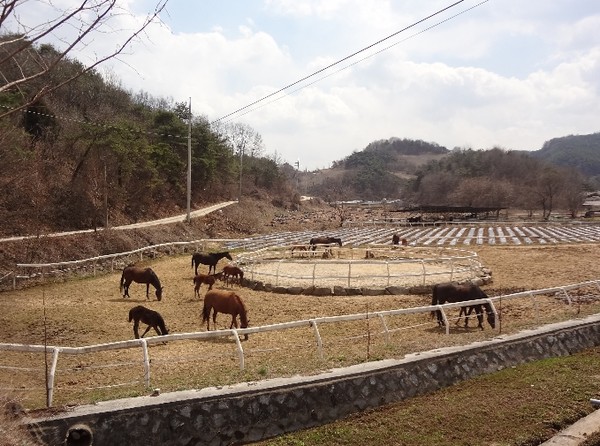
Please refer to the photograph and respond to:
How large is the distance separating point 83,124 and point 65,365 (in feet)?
90.1

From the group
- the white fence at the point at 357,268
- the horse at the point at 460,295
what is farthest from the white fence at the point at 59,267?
the horse at the point at 460,295

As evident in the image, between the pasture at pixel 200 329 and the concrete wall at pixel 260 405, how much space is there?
0.47 meters

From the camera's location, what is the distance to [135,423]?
6.84 meters

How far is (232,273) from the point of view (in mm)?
20797

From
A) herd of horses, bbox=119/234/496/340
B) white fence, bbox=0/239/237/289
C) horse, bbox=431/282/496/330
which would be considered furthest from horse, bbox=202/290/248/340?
white fence, bbox=0/239/237/289

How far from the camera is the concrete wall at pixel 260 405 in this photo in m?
6.66

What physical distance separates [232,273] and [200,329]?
22.5 feet

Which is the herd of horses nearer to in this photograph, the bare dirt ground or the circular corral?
the bare dirt ground

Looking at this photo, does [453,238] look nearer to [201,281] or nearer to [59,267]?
[201,281]

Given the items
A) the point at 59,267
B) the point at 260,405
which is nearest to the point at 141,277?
the point at 59,267

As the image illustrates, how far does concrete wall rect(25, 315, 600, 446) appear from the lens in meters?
6.66

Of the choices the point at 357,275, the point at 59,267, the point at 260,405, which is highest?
the point at 59,267

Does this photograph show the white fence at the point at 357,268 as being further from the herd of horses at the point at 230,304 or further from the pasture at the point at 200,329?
the herd of horses at the point at 230,304

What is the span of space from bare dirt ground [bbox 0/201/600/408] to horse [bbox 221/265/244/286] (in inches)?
23.2
